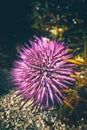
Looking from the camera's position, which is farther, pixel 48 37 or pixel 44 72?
pixel 48 37

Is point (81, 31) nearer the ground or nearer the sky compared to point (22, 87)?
nearer the sky

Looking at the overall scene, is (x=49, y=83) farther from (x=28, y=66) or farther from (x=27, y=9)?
(x=27, y=9)

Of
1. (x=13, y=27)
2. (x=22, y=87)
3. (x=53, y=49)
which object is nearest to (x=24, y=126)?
(x=22, y=87)

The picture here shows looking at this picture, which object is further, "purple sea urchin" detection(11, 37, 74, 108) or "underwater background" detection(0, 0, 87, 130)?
"underwater background" detection(0, 0, 87, 130)

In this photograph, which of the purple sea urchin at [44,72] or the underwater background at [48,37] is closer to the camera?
the purple sea urchin at [44,72]
